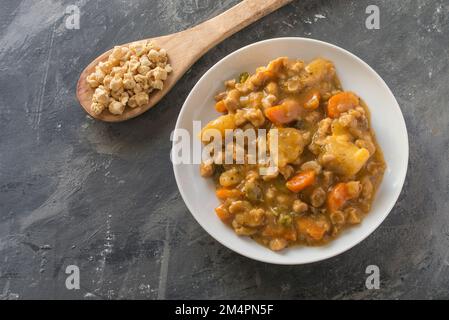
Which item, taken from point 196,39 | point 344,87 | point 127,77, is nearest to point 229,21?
point 196,39

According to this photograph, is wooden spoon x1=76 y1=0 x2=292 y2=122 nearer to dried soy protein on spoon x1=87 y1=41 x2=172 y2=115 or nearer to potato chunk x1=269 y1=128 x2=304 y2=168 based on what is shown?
dried soy protein on spoon x1=87 y1=41 x2=172 y2=115

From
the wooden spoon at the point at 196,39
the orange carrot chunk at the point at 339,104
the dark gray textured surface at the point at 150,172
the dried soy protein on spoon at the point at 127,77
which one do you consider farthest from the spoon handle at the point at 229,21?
the orange carrot chunk at the point at 339,104

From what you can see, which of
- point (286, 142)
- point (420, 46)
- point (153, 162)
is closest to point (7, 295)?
point (153, 162)

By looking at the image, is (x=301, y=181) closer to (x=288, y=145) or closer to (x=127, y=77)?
(x=288, y=145)

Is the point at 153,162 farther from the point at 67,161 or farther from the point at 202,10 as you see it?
the point at 202,10

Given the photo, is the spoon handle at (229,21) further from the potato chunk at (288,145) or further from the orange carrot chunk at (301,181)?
the orange carrot chunk at (301,181)

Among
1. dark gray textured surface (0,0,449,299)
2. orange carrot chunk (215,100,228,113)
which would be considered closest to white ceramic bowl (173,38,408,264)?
orange carrot chunk (215,100,228,113)
